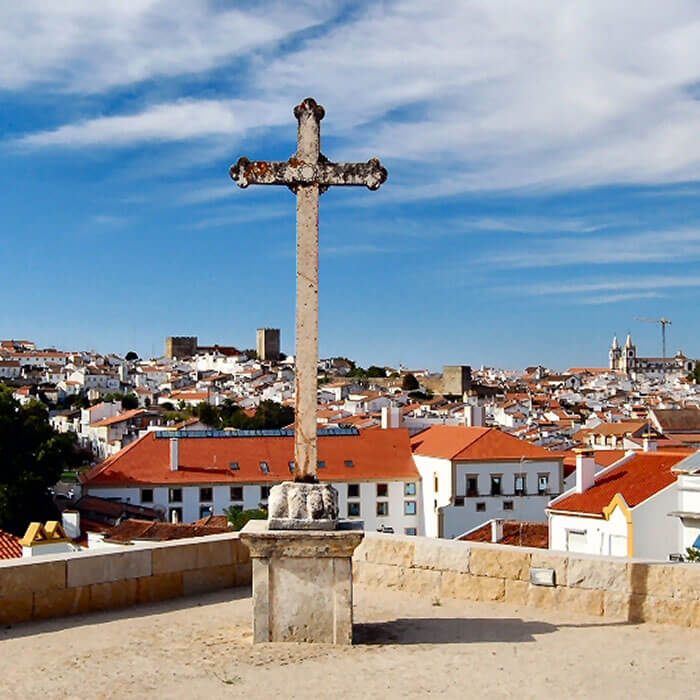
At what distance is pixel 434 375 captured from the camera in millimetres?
170875

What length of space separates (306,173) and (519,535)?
937 inches

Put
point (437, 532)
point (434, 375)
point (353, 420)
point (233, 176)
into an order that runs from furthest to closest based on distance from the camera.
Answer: point (434, 375), point (353, 420), point (437, 532), point (233, 176)

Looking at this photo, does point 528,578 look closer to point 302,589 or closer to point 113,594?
point 302,589

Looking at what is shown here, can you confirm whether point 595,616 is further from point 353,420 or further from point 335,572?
point 353,420

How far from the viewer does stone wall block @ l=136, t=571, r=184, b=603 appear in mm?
8250

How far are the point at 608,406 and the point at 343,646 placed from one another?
12942 centimetres

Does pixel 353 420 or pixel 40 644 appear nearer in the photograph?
pixel 40 644

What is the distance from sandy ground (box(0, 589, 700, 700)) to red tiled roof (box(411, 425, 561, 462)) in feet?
144

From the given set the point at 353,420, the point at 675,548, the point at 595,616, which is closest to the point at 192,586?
the point at 595,616

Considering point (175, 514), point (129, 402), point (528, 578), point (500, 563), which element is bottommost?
point (175, 514)

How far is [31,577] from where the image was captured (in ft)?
24.7

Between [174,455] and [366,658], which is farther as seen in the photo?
[174,455]

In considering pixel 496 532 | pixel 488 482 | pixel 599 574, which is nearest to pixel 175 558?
pixel 599 574

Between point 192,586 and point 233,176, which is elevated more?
point 233,176
